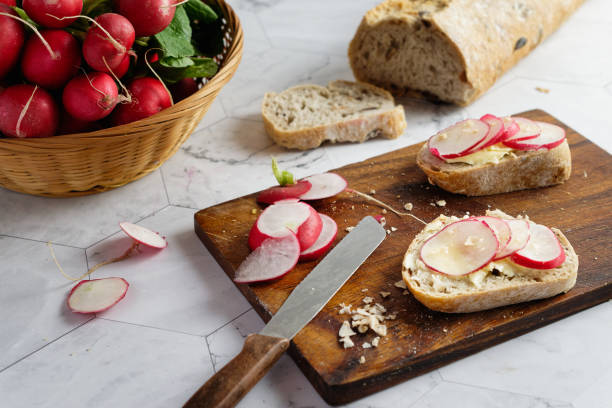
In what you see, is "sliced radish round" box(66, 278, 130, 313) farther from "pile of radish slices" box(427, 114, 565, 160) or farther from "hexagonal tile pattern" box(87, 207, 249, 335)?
"pile of radish slices" box(427, 114, 565, 160)

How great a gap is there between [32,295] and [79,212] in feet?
1.33

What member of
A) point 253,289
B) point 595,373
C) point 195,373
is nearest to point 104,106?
point 253,289

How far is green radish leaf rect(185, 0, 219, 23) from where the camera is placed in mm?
2240

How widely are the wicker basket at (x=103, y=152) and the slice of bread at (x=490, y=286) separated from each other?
0.87m

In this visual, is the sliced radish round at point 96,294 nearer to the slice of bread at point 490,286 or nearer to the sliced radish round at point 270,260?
the sliced radish round at point 270,260

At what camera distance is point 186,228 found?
6.93 ft

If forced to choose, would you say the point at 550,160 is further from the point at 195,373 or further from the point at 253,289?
the point at 195,373

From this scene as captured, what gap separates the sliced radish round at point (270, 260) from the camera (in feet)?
5.80

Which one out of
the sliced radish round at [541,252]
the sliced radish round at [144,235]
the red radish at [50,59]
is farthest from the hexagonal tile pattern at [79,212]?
→ the sliced radish round at [541,252]

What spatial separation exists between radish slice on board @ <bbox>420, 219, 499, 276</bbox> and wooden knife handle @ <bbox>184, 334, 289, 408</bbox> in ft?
1.56

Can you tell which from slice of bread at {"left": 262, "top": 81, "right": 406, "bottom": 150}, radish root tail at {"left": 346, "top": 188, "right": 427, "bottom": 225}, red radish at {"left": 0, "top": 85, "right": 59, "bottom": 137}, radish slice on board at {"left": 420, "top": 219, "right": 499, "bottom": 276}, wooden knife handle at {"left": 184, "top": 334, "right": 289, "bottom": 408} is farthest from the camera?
slice of bread at {"left": 262, "top": 81, "right": 406, "bottom": 150}

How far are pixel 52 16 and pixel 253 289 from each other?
0.94 metres

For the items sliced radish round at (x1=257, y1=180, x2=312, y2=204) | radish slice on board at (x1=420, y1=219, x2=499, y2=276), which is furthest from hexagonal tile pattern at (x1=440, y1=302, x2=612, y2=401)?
sliced radish round at (x1=257, y1=180, x2=312, y2=204)

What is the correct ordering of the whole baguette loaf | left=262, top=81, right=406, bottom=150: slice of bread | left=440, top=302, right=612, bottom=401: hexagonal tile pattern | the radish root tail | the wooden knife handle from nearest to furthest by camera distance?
the wooden knife handle
left=440, top=302, right=612, bottom=401: hexagonal tile pattern
the radish root tail
left=262, top=81, right=406, bottom=150: slice of bread
the whole baguette loaf
